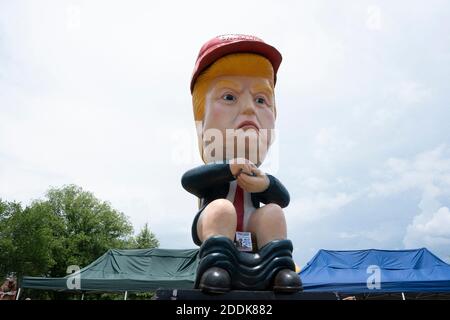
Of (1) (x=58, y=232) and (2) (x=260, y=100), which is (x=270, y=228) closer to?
(2) (x=260, y=100)

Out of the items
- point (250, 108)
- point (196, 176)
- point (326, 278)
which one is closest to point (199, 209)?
point (196, 176)

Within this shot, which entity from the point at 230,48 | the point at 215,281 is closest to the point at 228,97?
the point at 230,48

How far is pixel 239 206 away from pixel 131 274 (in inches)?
281

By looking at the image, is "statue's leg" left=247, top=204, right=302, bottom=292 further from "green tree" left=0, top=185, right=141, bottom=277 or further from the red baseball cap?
"green tree" left=0, top=185, right=141, bottom=277

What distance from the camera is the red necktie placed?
331 centimetres

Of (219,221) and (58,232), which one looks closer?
(219,221)

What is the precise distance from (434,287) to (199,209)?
6272 millimetres

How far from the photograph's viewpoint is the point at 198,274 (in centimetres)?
281

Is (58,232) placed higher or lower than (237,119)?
higher

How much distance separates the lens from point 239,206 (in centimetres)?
339

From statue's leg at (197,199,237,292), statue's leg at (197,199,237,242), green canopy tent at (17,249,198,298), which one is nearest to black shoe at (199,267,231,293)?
statue's leg at (197,199,237,292)

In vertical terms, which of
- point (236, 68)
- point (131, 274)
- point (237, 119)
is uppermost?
point (236, 68)

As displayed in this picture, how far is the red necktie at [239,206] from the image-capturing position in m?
3.31

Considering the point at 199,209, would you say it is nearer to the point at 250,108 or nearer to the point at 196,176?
the point at 196,176
